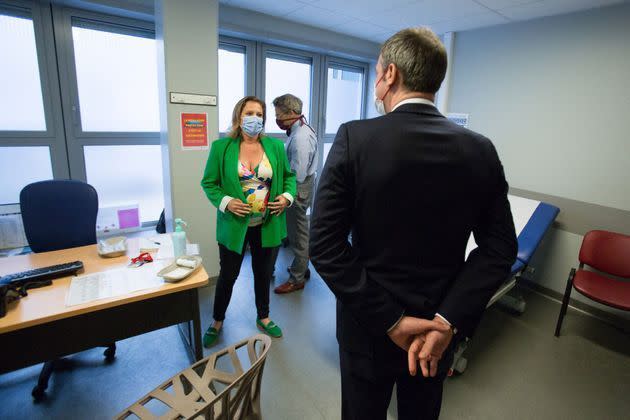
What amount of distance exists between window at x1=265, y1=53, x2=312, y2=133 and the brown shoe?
6.48 feet

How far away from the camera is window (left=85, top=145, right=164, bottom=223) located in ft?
10.5

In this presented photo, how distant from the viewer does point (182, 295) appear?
5.56ft

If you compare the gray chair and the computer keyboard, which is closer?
the gray chair

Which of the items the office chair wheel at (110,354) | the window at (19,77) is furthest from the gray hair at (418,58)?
the window at (19,77)

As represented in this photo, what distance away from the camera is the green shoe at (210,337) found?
2.26 metres

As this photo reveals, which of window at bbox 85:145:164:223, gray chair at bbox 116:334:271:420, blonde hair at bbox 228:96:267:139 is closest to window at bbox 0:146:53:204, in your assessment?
window at bbox 85:145:164:223

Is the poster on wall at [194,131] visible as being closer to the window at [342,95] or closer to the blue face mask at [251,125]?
the blue face mask at [251,125]

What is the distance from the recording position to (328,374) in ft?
6.88

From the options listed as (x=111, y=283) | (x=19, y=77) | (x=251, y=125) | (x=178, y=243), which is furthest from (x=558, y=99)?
(x=19, y=77)

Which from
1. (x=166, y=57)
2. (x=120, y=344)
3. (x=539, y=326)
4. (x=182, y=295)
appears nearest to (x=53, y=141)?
(x=166, y=57)

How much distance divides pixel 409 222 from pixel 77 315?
4.54ft

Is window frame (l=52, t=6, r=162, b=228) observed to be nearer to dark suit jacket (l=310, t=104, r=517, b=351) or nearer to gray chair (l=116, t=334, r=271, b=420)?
gray chair (l=116, t=334, r=271, b=420)

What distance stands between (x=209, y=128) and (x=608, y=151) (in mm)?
3184

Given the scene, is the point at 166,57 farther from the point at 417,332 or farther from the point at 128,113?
the point at 417,332
